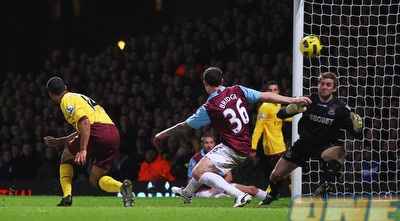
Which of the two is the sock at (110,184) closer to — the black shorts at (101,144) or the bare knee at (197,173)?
the black shorts at (101,144)

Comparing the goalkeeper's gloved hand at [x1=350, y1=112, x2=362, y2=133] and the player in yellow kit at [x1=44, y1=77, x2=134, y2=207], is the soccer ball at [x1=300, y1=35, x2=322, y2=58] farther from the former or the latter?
the player in yellow kit at [x1=44, y1=77, x2=134, y2=207]

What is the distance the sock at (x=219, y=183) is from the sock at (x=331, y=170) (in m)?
1.23

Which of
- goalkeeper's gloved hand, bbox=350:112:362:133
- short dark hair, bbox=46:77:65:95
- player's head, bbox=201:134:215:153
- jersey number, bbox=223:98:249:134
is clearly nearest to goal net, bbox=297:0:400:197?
player's head, bbox=201:134:215:153

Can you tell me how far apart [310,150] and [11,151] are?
8.83m

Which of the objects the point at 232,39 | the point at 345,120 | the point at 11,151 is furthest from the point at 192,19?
the point at 345,120

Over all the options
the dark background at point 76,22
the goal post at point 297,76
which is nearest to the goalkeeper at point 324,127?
the goal post at point 297,76

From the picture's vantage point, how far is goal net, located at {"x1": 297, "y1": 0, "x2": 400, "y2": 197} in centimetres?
1434

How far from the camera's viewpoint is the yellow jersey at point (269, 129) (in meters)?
14.4

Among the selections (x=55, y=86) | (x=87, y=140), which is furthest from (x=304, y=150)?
(x=55, y=86)

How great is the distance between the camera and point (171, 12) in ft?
69.2

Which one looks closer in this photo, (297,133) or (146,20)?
(297,133)

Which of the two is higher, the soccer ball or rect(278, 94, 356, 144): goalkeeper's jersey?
the soccer ball

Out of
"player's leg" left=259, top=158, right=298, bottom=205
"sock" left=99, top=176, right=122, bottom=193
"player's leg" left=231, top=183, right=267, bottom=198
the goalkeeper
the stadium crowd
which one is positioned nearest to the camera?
"sock" left=99, top=176, right=122, bottom=193

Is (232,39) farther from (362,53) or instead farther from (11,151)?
(11,151)
